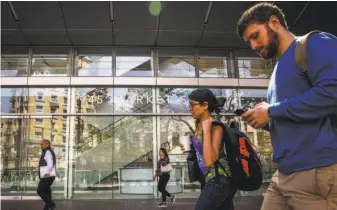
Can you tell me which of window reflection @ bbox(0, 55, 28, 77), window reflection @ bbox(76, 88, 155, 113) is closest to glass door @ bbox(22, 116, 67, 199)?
window reflection @ bbox(76, 88, 155, 113)

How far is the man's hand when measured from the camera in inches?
64.7

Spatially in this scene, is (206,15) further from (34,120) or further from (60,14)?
(34,120)

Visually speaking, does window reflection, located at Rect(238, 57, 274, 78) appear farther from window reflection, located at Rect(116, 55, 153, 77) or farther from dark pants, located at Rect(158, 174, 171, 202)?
dark pants, located at Rect(158, 174, 171, 202)

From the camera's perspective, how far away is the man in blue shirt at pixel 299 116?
1.52 metres

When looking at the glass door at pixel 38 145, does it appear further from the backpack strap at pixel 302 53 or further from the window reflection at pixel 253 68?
the backpack strap at pixel 302 53

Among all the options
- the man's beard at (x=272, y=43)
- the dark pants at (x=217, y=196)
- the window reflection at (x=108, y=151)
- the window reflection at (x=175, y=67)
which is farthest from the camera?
the window reflection at (x=175, y=67)

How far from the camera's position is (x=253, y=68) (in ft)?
44.0

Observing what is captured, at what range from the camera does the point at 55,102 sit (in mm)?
12633

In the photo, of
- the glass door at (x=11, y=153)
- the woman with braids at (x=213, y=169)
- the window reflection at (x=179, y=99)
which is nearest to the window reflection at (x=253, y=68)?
the window reflection at (x=179, y=99)

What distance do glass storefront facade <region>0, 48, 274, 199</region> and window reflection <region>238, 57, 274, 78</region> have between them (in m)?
0.05

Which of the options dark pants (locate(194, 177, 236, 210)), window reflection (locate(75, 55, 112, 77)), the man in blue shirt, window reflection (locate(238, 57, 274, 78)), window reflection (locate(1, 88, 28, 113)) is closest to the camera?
the man in blue shirt

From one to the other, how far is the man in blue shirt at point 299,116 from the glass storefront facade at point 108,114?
34.8 ft

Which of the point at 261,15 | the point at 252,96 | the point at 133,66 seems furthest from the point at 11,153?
the point at 261,15

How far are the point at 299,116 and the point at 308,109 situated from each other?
1.9 inches
